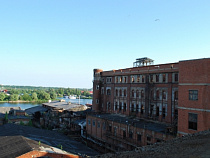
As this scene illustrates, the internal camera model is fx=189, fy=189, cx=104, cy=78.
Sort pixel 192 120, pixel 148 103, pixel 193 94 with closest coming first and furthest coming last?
pixel 192 120 → pixel 193 94 → pixel 148 103

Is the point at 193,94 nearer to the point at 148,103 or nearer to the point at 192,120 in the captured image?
the point at 192,120

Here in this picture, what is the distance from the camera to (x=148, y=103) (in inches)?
1273

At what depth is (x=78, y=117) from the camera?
47.9 meters

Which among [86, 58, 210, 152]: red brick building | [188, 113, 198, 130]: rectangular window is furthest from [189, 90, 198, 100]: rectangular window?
[188, 113, 198, 130]: rectangular window

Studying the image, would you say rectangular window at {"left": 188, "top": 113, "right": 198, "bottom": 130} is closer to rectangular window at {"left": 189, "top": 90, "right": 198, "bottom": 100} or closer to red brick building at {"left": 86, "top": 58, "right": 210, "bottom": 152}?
red brick building at {"left": 86, "top": 58, "right": 210, "bottom": 152}

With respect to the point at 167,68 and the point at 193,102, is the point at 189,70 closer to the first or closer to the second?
the point at 193,102

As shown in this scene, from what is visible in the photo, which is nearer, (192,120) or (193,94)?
(192,120)

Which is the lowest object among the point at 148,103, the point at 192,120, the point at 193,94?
the point at 192,120

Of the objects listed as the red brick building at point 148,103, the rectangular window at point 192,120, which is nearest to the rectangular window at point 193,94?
the red brick building at point 148,103

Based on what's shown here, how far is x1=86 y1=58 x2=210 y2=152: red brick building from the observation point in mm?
20406

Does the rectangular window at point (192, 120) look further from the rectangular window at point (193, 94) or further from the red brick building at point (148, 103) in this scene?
the rectangular window at point (193, 94)

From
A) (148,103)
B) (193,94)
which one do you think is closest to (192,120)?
(193,94)

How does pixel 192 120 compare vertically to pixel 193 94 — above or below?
below

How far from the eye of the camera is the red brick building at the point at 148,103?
20406mm
